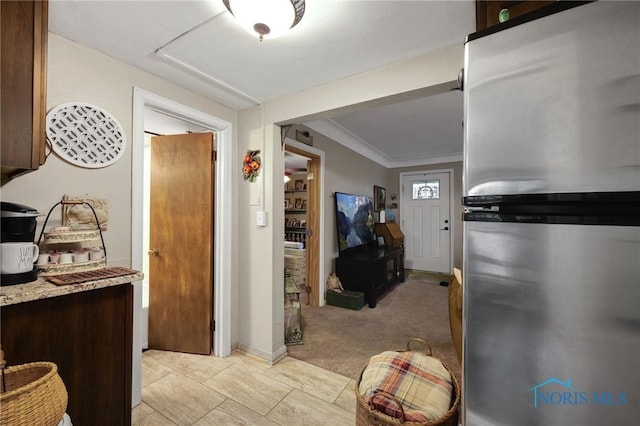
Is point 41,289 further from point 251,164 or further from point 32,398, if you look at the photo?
point 251,164

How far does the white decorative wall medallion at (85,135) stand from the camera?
1.42 m

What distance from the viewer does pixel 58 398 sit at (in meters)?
0.89

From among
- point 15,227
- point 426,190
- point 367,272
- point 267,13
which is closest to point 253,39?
point 267,13

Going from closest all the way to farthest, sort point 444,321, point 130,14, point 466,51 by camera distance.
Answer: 1. point 466,51
2. point 130,14
3. point 444,321

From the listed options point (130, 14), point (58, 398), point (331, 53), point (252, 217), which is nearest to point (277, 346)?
point (252, 217)

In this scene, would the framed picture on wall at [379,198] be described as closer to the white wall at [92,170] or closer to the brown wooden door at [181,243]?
the brown wooden door at [181,243]

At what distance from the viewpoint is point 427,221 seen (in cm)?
545

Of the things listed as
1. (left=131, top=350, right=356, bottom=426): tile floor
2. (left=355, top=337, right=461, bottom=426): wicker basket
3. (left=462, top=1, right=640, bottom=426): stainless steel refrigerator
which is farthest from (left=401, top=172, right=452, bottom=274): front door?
(left=462, top=1, right=640, bottom=426): stainless steel refrigerator

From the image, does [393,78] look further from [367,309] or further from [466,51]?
[367,309]

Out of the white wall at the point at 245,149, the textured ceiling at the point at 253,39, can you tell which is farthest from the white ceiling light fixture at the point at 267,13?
the white wall at the point at 245,149

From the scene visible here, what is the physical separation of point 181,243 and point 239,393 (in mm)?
1342

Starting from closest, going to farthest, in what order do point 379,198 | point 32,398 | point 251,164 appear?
1. point 32,398
2. point 251,164
3. point 379,198

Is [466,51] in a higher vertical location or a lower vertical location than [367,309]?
higher

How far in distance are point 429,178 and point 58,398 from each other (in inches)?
225
